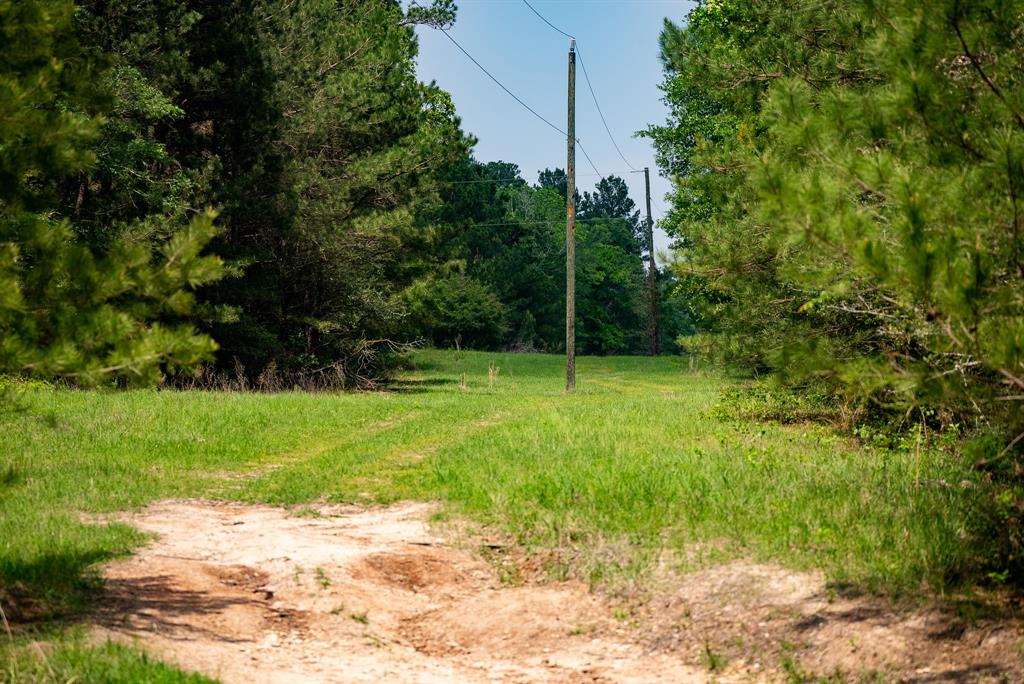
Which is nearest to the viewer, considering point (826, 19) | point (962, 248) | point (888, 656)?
point (962, 248)

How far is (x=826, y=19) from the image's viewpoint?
37.4 ft

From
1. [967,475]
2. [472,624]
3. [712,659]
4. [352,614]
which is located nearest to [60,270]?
[352,614]

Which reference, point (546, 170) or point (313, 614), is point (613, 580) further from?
point (546, 170)

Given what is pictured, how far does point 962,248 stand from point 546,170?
320 ft

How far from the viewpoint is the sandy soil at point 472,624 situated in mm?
5875

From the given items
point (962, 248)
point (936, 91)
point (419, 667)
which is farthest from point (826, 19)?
point (419, 667)

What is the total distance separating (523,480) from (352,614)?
3.82m

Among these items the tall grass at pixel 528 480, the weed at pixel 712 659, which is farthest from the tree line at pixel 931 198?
the weed at pixel 712 659

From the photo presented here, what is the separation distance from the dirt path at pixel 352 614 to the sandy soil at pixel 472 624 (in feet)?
0.05

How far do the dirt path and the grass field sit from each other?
498 millimetres

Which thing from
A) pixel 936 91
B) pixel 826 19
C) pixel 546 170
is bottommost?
pixel 936 91

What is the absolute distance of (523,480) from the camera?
10.6 meters

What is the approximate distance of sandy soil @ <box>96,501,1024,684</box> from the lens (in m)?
5.88

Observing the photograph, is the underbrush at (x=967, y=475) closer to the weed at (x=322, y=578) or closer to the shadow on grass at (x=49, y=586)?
the weed at (x=322, y=578)
